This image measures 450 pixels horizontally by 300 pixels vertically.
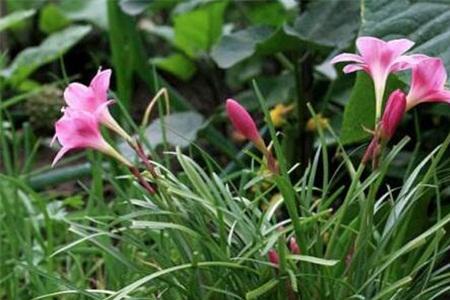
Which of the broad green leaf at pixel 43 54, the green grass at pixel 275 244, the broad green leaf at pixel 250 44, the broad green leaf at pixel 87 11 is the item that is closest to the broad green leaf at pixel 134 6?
the broad green leaf at pixel 250 44

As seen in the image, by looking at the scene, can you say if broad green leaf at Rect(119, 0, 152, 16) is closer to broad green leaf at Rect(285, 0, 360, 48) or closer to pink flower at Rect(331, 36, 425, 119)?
broad green leaf at Rect(285, 0, 360, 48)

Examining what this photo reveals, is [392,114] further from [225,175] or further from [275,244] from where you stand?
[225,175]

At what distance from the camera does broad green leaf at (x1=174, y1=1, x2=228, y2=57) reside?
6.65 ft

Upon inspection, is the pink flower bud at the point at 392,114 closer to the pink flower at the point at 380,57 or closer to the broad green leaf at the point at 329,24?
the pink flower at the point at 380,57

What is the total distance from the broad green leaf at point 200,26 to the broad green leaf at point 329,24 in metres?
0.35

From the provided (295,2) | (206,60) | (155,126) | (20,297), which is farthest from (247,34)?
(20,297)

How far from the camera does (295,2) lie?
1.75 meters

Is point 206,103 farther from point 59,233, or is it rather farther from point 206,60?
point 59,233

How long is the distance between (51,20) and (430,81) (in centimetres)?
175

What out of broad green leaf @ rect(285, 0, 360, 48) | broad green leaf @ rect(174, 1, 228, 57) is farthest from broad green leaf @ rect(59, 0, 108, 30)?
broad green leaf @ rect(285, 0, 360, 48)

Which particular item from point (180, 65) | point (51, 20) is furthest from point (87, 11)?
point (180, 65)

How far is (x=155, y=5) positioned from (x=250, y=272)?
0.95 meters

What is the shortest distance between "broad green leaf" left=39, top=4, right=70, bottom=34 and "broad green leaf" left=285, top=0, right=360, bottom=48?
3.45 feet

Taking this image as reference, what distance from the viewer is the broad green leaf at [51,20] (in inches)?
103
